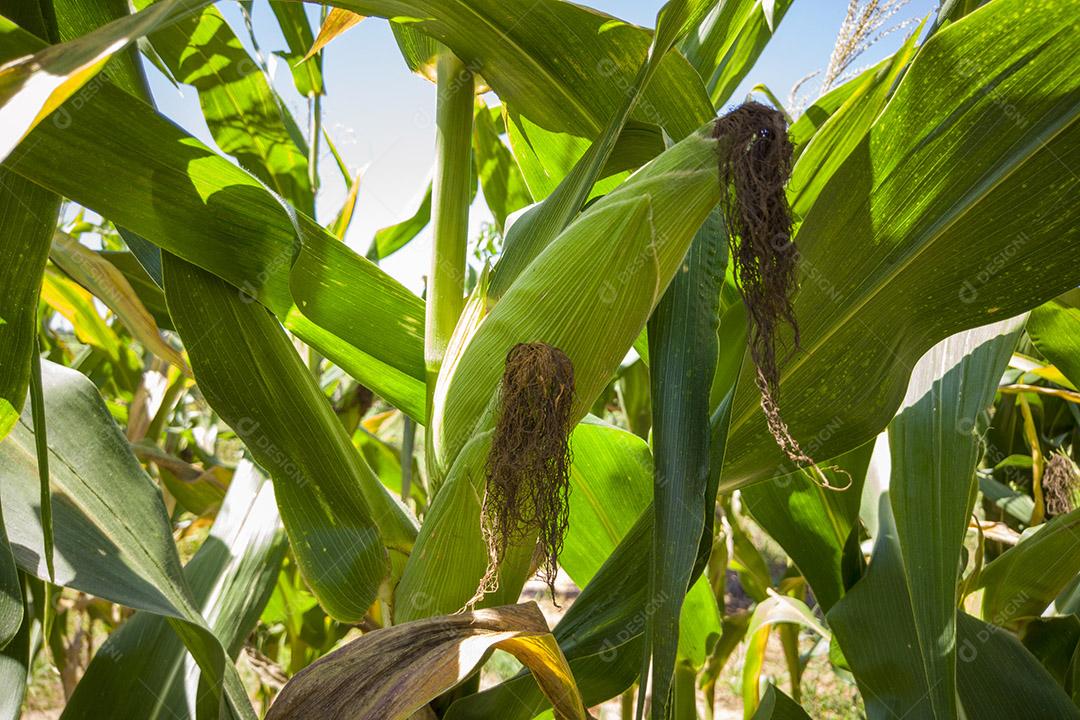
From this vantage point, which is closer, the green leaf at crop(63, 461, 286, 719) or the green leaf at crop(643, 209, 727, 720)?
the green leaf at crop(643, 209, 727, 720)

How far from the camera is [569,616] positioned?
815 mm

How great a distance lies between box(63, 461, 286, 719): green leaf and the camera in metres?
0.93

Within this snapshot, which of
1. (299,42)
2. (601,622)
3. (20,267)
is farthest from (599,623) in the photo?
(299,42)

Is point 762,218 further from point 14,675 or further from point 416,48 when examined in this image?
point 14,675

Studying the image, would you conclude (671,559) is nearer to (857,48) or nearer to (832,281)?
(832,281)

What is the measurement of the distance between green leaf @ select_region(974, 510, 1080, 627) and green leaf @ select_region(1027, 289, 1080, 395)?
8.7 inches

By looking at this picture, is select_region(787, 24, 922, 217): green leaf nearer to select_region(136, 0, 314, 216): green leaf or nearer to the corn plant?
the corn plant

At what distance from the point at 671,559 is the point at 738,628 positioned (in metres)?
1.31

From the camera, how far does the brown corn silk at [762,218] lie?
1.83 ft

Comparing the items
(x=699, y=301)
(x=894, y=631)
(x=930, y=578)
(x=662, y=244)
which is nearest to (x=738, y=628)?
(x=894, y=631)

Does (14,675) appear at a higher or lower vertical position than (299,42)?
lower

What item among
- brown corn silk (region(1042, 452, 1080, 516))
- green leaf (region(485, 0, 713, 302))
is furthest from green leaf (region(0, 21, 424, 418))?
brown corn silk (region(1042, 452, 1080, 516))

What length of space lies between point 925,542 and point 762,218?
45cm

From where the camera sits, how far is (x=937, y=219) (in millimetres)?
682
